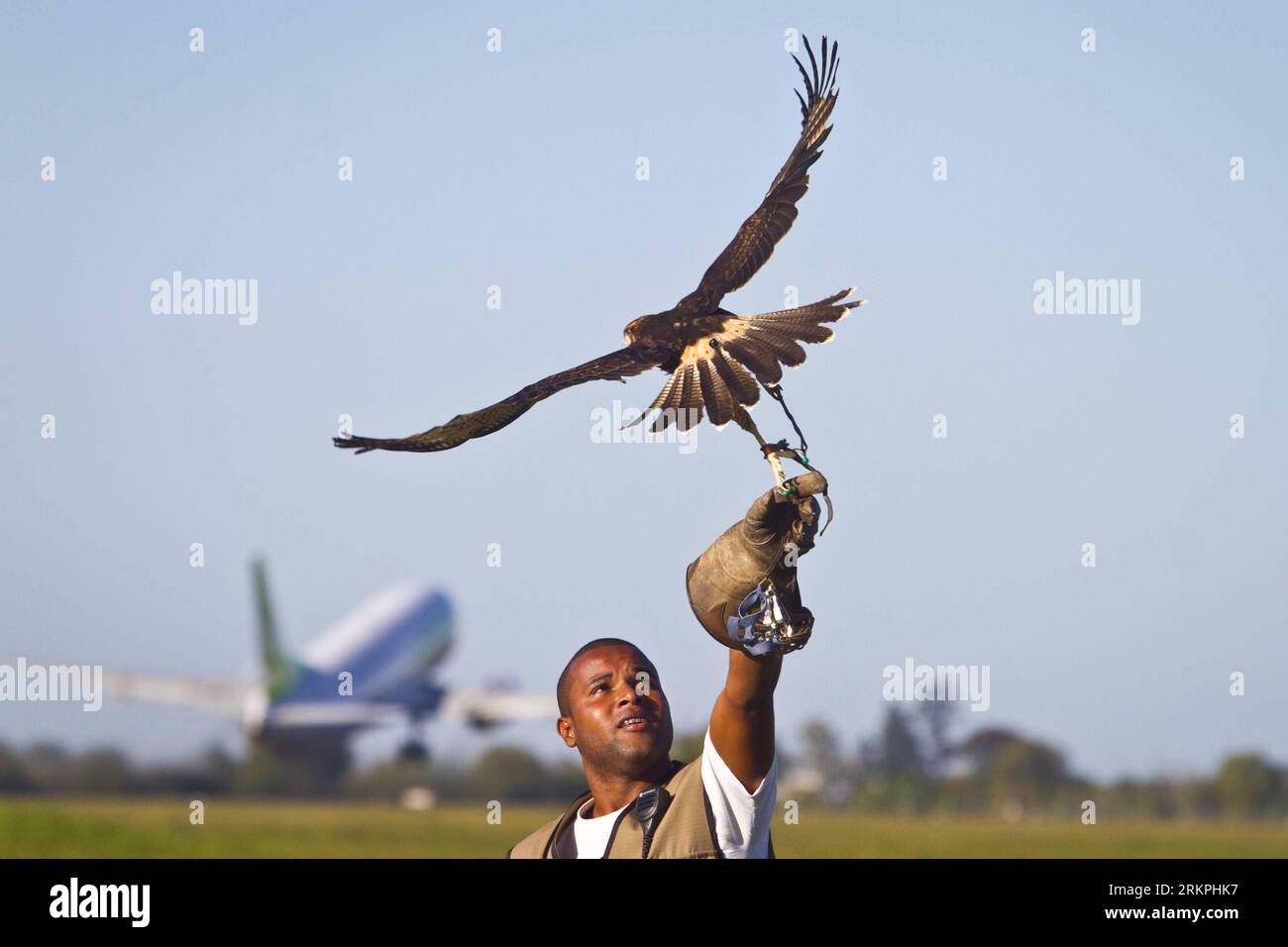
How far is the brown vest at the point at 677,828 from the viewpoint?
19.3ft

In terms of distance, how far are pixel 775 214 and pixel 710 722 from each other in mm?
1953

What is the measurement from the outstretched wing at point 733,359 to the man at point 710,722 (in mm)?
451

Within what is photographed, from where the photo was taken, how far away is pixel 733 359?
6.05 m

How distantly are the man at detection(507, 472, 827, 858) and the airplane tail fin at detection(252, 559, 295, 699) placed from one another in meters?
57.5

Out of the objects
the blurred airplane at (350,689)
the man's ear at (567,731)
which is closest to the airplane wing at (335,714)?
the blurred airplane at (350,689)

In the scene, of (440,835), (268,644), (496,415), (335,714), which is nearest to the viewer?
(496,415)

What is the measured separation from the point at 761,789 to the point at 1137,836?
2069 inches

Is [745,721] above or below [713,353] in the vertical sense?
below

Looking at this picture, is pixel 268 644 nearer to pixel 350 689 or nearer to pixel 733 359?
pixel 350 689

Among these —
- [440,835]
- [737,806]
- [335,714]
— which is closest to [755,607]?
[737,806]

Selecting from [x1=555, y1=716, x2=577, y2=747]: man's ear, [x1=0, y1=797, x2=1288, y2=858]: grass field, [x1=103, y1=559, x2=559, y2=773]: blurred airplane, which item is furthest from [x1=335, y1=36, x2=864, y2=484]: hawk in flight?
[x1=103, y1=559, x2=559, y2=773]: blurred airplane

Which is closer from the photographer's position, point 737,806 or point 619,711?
point 737,806

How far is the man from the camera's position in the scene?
18.5ft
